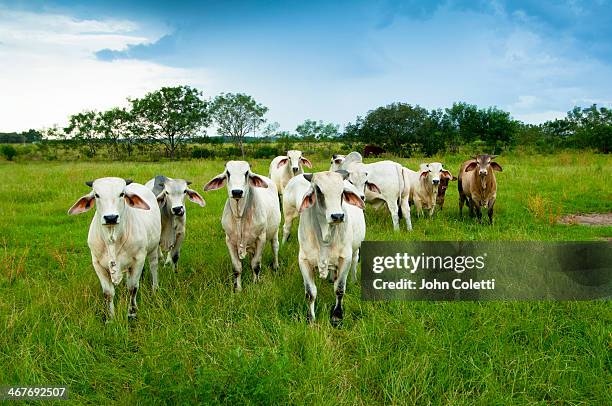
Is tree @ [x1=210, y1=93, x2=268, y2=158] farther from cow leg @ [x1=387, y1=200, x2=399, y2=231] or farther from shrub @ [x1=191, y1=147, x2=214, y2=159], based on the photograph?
cow leg @ [x1=387, y1=200, x2=399, y2=231]

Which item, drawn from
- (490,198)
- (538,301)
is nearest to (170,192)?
(538,301)

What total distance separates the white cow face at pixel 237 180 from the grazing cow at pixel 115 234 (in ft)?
3.18

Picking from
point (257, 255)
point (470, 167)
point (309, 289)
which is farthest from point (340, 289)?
point (470, 167)

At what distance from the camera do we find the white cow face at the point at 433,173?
9.64 m

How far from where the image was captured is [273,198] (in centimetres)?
666

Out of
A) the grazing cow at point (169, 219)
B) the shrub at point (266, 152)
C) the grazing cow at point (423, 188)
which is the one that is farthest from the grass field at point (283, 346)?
the shrub at point (266, 152)

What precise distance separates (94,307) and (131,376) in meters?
1.55

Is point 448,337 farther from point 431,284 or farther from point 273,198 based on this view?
point 273,198

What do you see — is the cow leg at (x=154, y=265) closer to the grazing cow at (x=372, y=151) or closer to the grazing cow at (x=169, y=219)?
the grazing cow at (x=169, y=219)

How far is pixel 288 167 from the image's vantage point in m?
Result: 10.3

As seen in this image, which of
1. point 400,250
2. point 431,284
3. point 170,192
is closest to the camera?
point 431,284

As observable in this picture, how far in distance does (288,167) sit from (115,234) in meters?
6.01

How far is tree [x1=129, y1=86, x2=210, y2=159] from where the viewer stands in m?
47.5

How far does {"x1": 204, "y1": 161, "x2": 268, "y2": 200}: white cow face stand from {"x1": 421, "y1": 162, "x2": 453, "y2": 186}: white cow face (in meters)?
5.11
